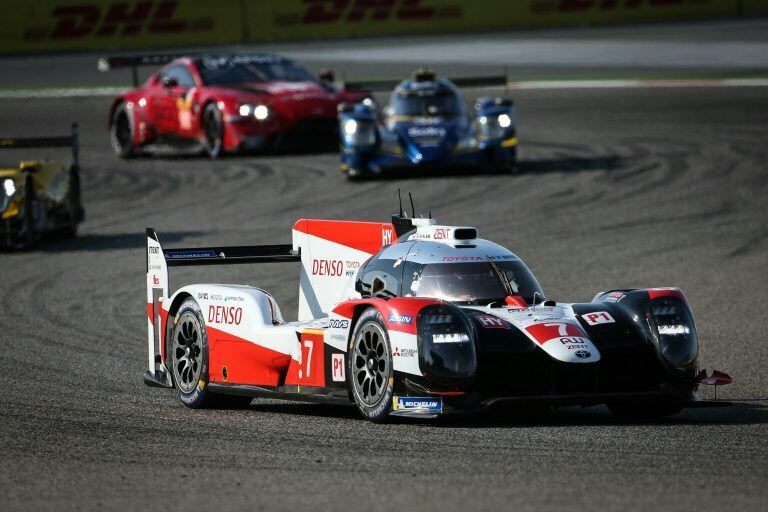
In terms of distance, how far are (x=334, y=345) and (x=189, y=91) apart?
15.8 metres

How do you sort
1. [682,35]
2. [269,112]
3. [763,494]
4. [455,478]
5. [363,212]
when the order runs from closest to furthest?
[763,494], [455,478], [363,212], [269,112], [682,35]

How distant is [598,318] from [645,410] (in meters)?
0.63

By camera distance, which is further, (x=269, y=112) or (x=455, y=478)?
(x=269, y=112)

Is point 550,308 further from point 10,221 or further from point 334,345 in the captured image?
point 10,221

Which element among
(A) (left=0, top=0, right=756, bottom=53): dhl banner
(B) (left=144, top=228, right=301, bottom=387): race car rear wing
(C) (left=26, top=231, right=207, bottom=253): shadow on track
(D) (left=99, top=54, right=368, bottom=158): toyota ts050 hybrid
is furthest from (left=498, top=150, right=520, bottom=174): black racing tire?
(A) (left=0, top=0, right=756, bottom=53): dhl banner

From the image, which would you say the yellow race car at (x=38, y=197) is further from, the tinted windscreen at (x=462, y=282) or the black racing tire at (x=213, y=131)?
the tinted windscreen at (x=462, y=282)

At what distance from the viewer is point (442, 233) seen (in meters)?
9.65

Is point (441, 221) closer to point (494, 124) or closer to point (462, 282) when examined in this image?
point (494, 124)

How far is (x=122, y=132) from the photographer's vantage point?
85.3 ft

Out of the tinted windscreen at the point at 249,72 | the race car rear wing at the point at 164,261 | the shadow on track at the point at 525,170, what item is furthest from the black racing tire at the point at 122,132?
the race car rear wing at the point at 164,261

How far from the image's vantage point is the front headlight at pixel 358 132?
850 inches

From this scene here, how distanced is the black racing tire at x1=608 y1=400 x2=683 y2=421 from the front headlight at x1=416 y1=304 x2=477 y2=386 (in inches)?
39.5

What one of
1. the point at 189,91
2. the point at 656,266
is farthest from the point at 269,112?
the point at 656,266

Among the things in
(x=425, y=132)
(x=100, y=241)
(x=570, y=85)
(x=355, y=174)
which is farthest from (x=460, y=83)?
(x=570, y=85)
